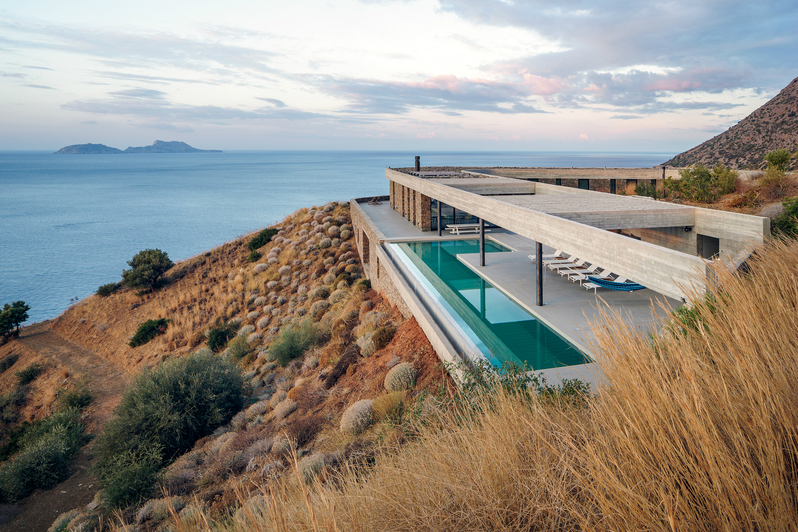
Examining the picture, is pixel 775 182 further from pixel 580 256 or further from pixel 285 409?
pixel 285 409

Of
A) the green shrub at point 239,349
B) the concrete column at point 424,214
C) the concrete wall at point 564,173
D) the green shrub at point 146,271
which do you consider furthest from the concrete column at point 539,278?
the green shrub at point 146,271

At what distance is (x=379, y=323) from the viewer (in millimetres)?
12148

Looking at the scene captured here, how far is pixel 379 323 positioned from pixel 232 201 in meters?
89.5

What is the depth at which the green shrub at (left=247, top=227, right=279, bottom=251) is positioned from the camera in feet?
97.8

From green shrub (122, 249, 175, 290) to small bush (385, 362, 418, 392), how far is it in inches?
992

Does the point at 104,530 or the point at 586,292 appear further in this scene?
the point at 586,292

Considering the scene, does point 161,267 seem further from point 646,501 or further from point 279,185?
point 279,185

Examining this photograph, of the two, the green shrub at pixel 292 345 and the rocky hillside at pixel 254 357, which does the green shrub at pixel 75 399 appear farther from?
the green shrub at pixel 292 345

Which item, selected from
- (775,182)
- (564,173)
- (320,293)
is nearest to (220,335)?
(320,293)

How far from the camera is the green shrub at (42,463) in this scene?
36.4 feet

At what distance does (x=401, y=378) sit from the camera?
801 centimetres

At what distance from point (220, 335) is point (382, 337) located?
12.9 m

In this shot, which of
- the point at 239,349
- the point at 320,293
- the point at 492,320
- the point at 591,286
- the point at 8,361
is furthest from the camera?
the point at 8,361

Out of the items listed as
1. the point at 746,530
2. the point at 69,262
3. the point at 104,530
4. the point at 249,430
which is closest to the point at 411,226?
the point at 249,430
